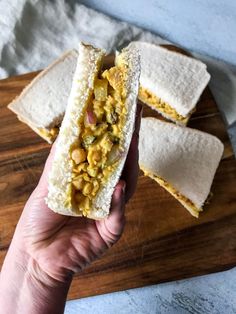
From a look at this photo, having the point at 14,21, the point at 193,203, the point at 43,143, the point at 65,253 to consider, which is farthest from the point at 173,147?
the point at 14,21

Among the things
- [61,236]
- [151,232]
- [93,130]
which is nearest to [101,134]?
[93,130]

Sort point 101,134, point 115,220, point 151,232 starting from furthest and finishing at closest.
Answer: point 151,232, point 115,220, point 101,134

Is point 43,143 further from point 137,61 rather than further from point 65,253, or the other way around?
point 137,61

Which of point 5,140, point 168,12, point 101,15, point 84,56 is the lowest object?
point 5,140

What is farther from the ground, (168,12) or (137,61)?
(137,61)

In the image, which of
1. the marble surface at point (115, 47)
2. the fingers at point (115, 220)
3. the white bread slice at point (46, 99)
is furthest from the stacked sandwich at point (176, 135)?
the fingers at point (115, 220)

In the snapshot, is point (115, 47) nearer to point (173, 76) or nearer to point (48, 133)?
point (173, 76)
